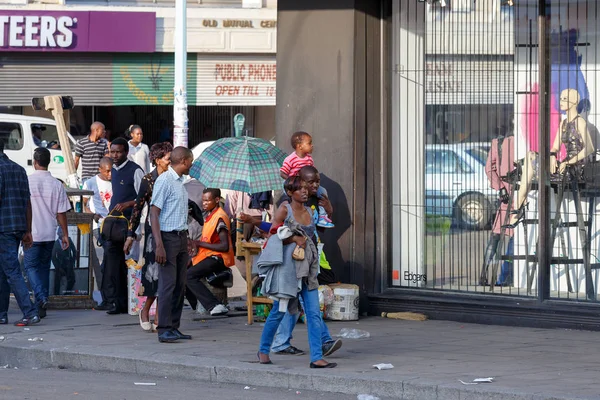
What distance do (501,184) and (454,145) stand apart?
63cm

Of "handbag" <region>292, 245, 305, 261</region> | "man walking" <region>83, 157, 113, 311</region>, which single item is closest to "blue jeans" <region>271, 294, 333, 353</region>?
"handbag" <region>292, 245, 305, 261</region>

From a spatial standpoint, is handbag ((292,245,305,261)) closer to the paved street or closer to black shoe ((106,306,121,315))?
the paved street

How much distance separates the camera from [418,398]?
7.50 metres

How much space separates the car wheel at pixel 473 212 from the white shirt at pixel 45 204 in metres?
4.08

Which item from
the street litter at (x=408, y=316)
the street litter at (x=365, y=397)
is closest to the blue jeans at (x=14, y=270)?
the street litter at (x=408, y=316)

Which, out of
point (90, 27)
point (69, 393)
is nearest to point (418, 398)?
point (69, 393)

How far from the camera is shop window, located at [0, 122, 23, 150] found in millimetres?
21188

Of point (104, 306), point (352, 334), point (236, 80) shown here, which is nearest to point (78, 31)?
point (236, 80)

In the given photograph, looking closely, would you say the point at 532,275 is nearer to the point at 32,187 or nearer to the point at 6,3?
the point at 32,187

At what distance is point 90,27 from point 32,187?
1338 cm

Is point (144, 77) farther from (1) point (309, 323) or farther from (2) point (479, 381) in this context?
(2) point (479, 381)

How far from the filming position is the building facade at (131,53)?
24469 millimetres

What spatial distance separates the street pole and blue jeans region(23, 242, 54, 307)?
16.5ft

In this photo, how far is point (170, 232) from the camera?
9625 millimetres
